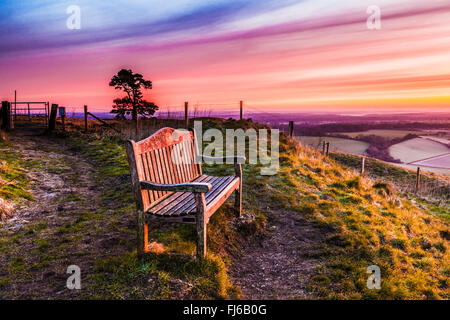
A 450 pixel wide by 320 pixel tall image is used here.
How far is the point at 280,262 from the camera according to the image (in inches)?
167

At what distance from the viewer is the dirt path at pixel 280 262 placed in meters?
3.55

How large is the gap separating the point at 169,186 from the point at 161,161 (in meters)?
0.73

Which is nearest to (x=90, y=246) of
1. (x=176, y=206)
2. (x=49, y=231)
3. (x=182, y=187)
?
(x=49, y=231)

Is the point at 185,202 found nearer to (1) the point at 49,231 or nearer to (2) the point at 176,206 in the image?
(2) the point at 176,206

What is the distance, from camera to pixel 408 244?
529 centimetres

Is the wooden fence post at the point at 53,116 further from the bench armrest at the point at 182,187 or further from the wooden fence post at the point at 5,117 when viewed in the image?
the bench armrest at the point at 182,187

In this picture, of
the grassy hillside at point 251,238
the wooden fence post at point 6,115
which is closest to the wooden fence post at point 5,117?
the wooden fence post at point 6,115

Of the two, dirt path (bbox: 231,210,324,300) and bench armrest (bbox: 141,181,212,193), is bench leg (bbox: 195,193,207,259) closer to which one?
bench armrest (bbox: 141,181,212,193)

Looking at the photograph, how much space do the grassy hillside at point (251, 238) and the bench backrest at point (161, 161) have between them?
694 mm

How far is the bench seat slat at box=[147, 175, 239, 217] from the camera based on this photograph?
3.52m

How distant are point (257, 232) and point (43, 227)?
11.2 ft

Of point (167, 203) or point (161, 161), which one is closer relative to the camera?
point (167, 203)

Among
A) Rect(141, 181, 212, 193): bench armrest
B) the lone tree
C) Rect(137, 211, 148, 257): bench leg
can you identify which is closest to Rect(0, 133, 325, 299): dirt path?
Rect(137, 211, 148, 257): bench leg
